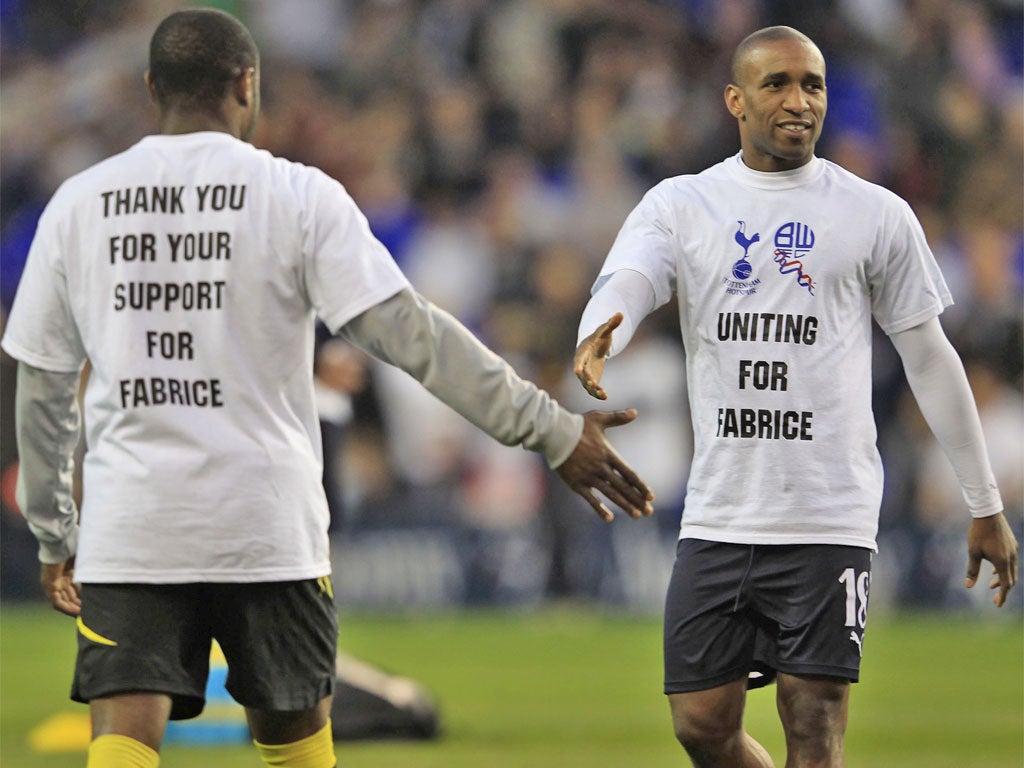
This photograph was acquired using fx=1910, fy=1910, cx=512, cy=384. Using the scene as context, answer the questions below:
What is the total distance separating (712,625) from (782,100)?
4.92 ft

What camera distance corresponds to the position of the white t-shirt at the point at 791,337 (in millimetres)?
5363

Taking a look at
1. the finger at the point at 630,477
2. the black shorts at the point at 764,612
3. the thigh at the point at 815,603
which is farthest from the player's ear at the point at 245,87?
the thigh at the point at 815,603

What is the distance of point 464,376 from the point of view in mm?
4770

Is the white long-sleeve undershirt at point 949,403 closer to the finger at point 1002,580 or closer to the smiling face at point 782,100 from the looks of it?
the finger at point 1002,580

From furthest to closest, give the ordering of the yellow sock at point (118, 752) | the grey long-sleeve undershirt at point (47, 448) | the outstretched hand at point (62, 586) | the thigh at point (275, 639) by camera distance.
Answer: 1. the outstretched hand at point (62, 586)
2. the grey long-sleeve undershirt at point (47, 448)
3. the thigh at point (275, 639)
4. the yellow sock at point (118, 752)

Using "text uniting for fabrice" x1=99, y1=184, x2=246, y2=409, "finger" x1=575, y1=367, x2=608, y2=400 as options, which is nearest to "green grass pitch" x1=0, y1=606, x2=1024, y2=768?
"finger" x1=575, y1=367, x2=608, y2=400

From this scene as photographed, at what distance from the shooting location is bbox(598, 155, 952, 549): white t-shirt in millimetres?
5363

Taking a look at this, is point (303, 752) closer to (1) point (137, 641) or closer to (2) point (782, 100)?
(1) point (137, 641)

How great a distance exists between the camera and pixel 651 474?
1511cm

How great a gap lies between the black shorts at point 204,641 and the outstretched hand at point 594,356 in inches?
33.7

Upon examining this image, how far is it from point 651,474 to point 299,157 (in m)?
4.80

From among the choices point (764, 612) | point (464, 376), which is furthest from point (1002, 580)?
point (464, 376)

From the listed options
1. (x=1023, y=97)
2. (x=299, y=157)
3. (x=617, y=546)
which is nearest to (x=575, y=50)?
(x=299, y=157)

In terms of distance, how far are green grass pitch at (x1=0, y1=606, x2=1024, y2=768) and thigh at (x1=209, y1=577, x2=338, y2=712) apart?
3.64 meters
